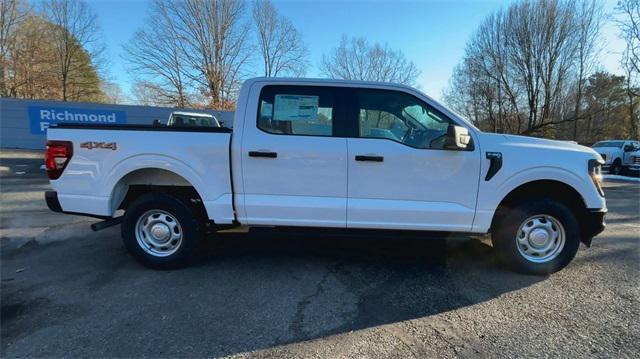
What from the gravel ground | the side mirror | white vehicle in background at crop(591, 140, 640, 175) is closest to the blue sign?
→ the gravel ground

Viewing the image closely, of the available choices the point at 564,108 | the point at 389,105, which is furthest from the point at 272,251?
the point at 564,108

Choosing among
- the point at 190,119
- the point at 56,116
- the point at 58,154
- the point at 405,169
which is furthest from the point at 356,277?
the point at 56,116

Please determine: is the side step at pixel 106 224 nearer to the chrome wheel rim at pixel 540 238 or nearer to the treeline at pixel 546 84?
the chrome wheel rim at pixel 540 238

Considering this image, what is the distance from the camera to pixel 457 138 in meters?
3.63

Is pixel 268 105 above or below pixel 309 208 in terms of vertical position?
above

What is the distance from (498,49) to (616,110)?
39.8ft

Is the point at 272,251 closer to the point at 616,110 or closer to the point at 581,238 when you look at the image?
the point at 581,238

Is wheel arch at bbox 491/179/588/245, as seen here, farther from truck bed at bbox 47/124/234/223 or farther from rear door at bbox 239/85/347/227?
truck bed at bbox 47/124/234/223

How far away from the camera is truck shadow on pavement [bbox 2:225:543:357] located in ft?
9.20

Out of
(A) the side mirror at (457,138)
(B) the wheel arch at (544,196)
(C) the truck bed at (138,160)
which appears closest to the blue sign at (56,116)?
(C) the truck bed at (138,160)

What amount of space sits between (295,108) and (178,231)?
190 cm

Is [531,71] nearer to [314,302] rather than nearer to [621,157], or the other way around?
[621,157]

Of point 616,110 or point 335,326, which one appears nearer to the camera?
point 335,326

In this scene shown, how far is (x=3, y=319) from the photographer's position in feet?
10.1
